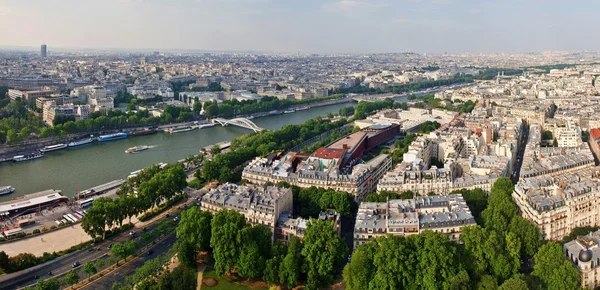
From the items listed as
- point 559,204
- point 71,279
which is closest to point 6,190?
point 71,279

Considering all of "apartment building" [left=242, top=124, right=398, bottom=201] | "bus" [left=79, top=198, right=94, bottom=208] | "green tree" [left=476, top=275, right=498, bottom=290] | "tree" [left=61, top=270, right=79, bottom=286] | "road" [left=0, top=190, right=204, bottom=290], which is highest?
"apartment building" [left=242, top=124, right=398, bottom=201]

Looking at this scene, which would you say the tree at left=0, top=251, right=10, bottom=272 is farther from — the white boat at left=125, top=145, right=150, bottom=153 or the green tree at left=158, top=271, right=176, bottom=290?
the white boat at left=125, top=145, right=150, bottom=153

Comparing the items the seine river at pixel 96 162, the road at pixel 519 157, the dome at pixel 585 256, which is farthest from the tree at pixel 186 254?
the road at pixel 519 157

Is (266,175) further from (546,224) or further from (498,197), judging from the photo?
(546,224)

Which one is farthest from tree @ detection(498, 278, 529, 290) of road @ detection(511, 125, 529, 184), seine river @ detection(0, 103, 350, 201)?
seine river @ detection(0, 103, 350, 201)

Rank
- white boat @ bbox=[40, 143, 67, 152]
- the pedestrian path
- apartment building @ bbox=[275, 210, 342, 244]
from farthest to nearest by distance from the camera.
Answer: white boat @ bbox=[40, 143, 67, 152] < apartment building @ bbox=[275, 210, 342, 244] < the pedestrian path
